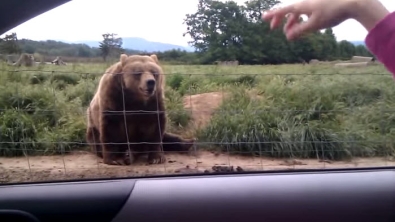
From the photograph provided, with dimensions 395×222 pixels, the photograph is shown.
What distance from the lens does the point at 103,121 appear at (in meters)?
2.59

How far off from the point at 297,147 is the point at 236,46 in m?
0.50

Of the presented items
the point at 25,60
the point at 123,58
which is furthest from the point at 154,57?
the point at 25,60

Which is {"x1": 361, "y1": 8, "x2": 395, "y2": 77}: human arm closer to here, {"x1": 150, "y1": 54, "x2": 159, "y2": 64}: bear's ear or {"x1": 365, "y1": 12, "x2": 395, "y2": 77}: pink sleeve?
{"x1": 365, "y1": 12, "x2": 395, "y2": 77}: pink sleeve

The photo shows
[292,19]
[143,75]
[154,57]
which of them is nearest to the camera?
[292,19]

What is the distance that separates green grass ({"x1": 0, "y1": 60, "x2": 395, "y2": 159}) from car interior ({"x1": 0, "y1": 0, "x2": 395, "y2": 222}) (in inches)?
5.9

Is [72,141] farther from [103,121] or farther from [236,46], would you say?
[236,46]

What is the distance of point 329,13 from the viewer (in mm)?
993

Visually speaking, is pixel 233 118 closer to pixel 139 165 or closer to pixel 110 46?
pixel 139 165

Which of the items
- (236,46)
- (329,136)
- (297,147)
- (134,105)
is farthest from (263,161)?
(134,105)

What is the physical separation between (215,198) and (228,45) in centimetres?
56

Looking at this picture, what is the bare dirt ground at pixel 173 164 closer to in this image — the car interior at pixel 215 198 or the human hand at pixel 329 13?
the car interior at pixel 215 198

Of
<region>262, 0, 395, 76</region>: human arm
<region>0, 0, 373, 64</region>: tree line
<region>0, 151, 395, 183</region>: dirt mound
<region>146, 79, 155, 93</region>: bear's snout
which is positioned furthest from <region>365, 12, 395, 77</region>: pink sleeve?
<region>146, 79, 155, 93</region>: bear's snout

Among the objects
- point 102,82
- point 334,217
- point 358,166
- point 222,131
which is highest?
point 102,82

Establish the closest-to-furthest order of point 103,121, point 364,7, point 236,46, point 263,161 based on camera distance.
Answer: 1. point 364,7
2. point 236,46
3. point 263,161
4. point 103,121
